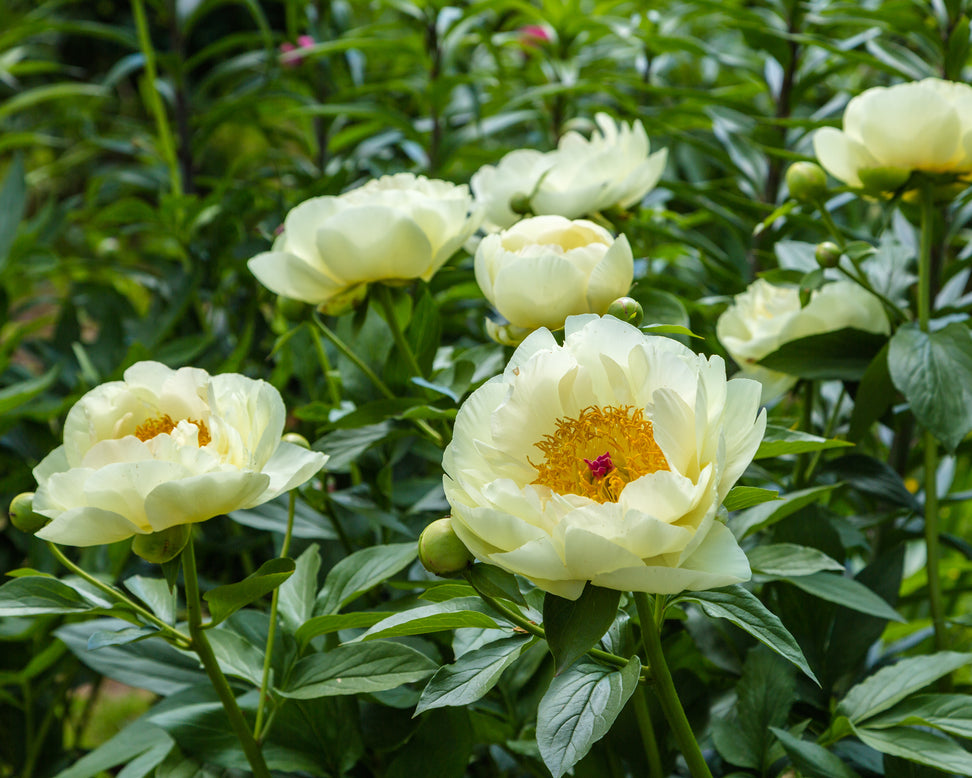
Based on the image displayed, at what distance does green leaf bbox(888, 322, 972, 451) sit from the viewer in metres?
0.61

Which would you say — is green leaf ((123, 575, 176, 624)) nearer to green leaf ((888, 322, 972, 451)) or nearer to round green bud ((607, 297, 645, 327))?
round green bud ((607, 297, 645, 327))

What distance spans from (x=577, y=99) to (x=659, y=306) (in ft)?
3.29

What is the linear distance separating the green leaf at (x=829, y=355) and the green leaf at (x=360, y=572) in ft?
1.09

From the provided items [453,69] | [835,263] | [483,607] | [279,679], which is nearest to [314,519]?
[279,679]

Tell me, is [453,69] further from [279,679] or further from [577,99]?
[279,679]

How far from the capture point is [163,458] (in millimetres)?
476

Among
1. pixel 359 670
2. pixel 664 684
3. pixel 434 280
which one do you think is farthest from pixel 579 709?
pixel 434 280

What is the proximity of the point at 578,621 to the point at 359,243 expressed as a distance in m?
0.32

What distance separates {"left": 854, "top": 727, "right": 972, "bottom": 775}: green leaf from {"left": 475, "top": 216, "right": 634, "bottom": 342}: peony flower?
30cm

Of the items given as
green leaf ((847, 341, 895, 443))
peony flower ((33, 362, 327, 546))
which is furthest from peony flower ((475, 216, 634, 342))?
green leaf ((847, 341, 895, 443))

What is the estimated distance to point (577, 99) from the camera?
61.2 inches

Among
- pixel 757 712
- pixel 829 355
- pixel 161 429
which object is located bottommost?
pixel 757 712

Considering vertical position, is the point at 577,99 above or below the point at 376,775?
above

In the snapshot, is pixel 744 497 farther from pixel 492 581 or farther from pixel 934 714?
pixel 934 714
